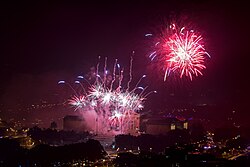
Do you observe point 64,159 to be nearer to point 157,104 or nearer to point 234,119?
point 234,119

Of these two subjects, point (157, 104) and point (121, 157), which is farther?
point (157, 104)

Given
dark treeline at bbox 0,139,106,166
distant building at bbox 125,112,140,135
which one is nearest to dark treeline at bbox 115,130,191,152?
dark treeline at bbox 0,139,106,166

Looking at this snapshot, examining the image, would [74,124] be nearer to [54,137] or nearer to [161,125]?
[54,137]

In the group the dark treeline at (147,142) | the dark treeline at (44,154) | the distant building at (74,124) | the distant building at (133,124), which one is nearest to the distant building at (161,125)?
the distant building at (133,124)

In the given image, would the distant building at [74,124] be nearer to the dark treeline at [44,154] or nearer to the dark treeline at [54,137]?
the dark treeline at [54,137]

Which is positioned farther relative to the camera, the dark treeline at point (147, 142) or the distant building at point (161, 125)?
the distant building at point (161, 125)

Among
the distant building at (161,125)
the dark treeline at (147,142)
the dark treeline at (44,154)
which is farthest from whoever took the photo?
the distant building at (161,125)

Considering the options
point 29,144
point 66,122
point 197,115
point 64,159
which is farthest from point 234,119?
point 64,159

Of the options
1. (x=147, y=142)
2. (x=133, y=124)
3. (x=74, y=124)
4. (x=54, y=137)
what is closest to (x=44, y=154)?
(x=147, y=142)
